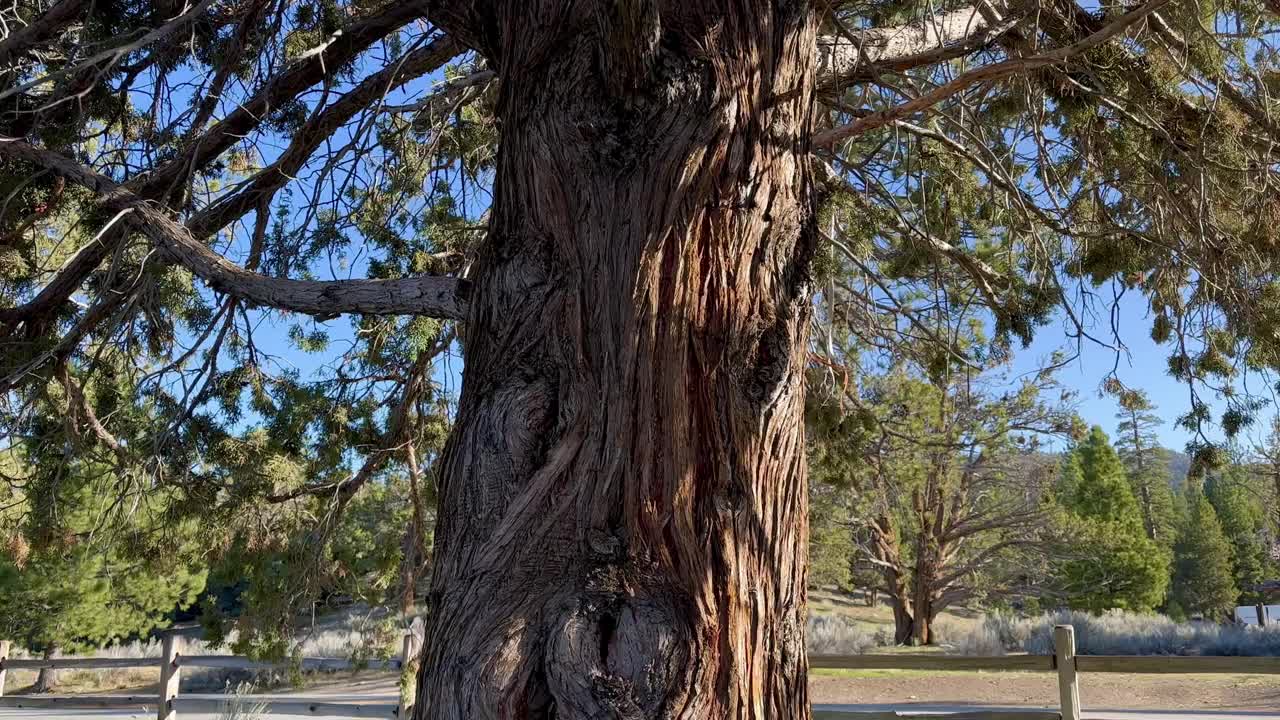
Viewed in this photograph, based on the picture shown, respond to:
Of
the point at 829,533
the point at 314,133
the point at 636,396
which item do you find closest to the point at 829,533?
the point at 829,533

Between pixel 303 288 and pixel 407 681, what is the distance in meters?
5.07

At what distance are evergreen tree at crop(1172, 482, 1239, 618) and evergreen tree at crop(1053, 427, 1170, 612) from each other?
454 centimetres

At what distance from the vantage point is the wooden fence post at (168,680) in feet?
35.5

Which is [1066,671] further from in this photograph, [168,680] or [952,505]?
[952,505]

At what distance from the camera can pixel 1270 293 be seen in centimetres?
480

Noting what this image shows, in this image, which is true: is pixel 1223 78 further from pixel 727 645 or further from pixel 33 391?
pixel 33 391

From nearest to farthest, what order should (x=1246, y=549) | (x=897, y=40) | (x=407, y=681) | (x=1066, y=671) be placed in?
(x=897, y=40) < (x=407, y=681) < (x=1066, y=671) < (x=1246, y=549)

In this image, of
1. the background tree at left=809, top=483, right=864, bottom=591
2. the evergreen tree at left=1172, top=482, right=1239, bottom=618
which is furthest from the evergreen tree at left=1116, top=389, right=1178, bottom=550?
the background tree at left=809, top=483, right=864, bottom=591

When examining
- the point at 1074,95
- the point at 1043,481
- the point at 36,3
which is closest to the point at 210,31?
the point at 36,3

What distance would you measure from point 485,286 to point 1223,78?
336 centimetres

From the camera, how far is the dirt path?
42.0 feet

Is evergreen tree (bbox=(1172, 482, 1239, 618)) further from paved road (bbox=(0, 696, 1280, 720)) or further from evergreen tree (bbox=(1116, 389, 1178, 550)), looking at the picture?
paved road (bbox=(0, 696, 1280, 720))

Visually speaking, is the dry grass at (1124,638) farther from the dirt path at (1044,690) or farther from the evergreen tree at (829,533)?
the evergreen tree at (829,533)

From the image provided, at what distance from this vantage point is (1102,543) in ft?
68.7
